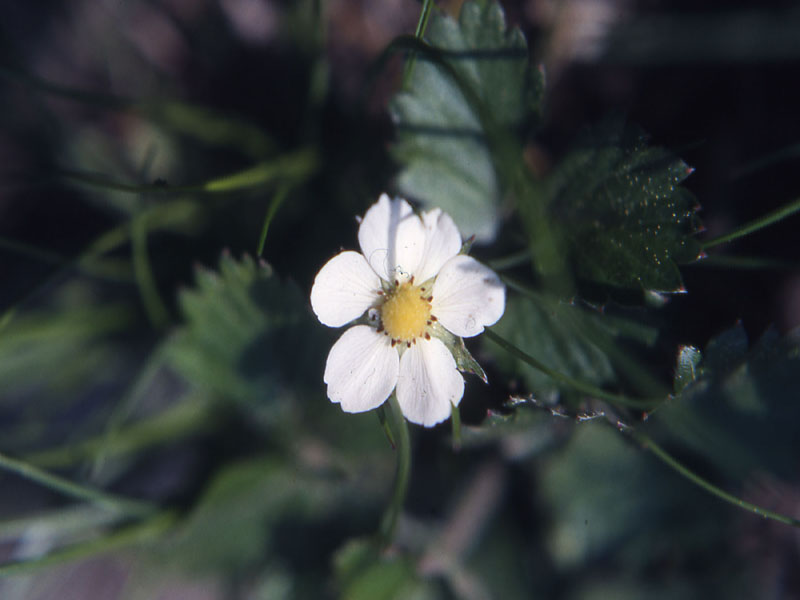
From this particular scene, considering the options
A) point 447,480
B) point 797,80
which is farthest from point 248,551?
point 797,80

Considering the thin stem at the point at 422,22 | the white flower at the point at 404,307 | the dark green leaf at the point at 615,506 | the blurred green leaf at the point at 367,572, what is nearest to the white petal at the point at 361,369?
the white flower at the point at 404,307

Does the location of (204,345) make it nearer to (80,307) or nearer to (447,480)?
(80,307)

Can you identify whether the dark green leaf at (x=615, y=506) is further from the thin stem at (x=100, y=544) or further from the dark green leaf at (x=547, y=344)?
the thin stem at (x=100, y=544)

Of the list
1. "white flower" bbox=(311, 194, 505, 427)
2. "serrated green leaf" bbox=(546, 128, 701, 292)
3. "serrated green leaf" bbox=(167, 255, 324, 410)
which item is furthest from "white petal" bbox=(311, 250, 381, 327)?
"serrated green leaf" bbox=(546, 128, 701, 292)

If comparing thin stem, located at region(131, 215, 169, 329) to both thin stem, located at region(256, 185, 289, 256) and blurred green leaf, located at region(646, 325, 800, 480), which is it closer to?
thin stem, located at region(256, 185, 289, 256)

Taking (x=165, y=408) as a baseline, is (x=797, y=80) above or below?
above
